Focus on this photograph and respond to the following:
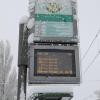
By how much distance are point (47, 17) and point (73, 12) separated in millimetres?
303

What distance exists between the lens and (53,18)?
3.91 m

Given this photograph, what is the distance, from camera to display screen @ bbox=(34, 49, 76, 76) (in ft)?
12.1

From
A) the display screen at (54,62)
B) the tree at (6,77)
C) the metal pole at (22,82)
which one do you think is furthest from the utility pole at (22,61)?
the tree at (6,77)

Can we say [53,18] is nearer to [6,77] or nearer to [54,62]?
[54,62]

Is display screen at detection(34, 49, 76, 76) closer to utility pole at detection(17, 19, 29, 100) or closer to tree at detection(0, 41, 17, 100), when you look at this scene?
utility pole at detection(17, 19, 29, 100)

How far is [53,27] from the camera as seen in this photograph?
3893 mm

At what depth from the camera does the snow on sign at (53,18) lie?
153 inches

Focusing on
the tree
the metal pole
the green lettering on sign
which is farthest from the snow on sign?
the tree

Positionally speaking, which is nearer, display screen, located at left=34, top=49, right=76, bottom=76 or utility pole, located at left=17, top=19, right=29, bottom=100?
utility pole, located at left=17, top=19, right=29, bottom=100

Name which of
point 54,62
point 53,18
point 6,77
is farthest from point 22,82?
point 6,77

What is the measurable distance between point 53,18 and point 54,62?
0.51m

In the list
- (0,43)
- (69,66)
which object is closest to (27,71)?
(69,66)

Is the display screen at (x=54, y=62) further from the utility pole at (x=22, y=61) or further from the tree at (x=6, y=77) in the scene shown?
the tree at (x=6, y=77)

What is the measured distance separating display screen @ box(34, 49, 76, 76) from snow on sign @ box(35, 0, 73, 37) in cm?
20
